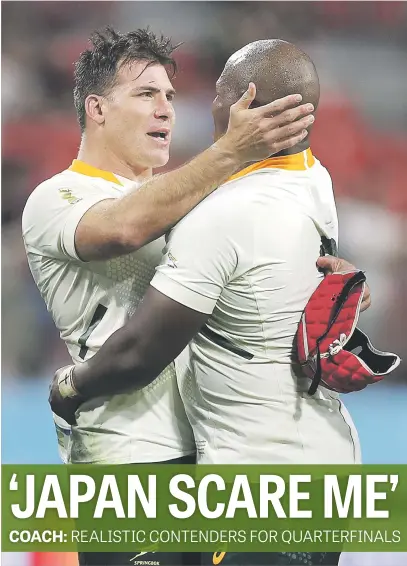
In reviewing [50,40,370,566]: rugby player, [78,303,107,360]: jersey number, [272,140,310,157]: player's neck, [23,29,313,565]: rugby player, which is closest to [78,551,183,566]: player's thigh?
[23,29,313,565]: rugby player

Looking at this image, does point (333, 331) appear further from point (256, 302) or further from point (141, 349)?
point (141, 349)

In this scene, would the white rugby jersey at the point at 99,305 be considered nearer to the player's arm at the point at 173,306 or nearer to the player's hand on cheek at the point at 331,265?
the player's arm at the point at 173,306

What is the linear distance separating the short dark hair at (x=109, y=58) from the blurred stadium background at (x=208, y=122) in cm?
7

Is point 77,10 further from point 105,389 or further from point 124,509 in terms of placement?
point 124,509

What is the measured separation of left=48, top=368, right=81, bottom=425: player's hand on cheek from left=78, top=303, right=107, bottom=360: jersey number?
10cm

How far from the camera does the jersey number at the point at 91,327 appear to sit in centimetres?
152

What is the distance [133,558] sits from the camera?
1.63 m

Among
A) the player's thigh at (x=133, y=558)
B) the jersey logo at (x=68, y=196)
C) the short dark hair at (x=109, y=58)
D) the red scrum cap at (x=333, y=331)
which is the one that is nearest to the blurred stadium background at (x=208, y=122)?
the short dark hair at (x=109, y=58)

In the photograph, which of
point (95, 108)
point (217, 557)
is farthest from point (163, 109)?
point (217, 557)

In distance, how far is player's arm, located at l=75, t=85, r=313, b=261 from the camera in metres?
1.37

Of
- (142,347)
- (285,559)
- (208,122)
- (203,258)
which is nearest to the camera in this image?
(203,258)

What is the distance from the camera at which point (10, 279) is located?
5.82 ft

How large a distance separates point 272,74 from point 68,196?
47 cm

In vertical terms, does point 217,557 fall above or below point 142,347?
below
